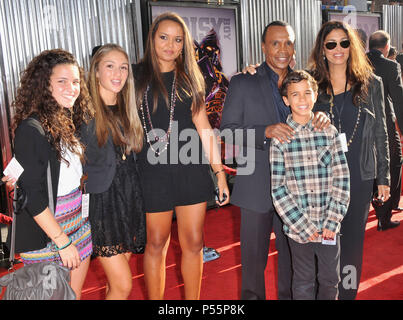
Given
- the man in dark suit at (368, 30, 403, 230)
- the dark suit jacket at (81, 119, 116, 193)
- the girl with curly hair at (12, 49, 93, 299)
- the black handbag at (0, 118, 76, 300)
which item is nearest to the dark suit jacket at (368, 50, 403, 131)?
the man in dark suit at (368, 30, 403, 230)

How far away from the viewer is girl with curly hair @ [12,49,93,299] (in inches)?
72.3

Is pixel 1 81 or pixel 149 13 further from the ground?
pixel 149 13

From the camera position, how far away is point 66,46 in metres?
4.37

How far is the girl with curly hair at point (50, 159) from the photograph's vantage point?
1837 millimetres

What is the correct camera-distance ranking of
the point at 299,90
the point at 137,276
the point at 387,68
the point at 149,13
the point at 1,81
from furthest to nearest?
1. the point at 149,13
2. the point at 387,68
3. the point at 1,81
4. the point at 137,276
5. the point at 299,90

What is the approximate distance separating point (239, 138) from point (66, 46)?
264 centimetres

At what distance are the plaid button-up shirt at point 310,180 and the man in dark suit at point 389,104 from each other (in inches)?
80.3

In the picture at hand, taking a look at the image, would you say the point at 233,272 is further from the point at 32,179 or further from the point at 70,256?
the point at 32,179

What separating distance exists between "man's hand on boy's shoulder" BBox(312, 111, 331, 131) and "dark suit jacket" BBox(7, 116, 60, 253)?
1.31m

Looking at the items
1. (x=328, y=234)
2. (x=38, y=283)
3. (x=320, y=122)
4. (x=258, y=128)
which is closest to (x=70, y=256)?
(x=38, y=283)

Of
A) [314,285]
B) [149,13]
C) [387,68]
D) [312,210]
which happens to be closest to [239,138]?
[312,210]

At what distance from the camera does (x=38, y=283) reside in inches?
68.6

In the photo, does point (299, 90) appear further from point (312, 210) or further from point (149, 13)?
point (149, 13)

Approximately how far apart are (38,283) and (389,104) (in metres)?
3.40
